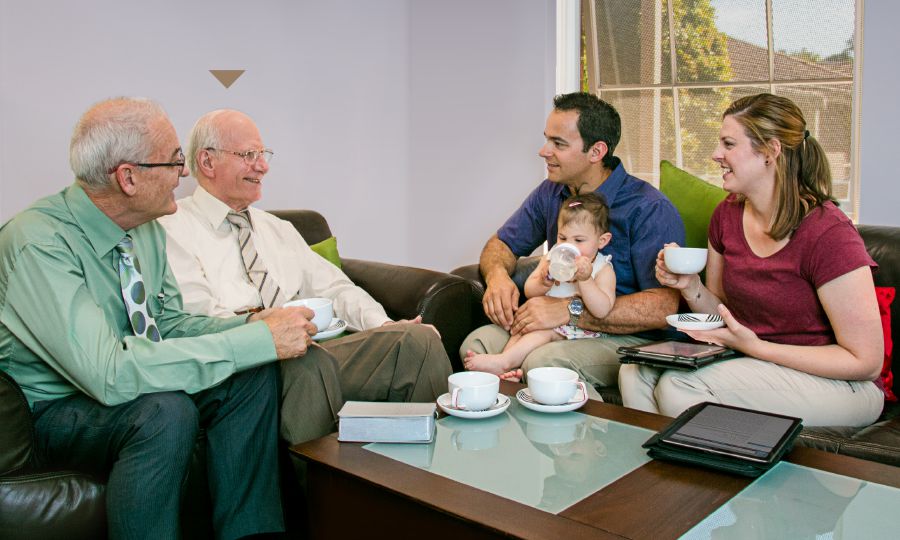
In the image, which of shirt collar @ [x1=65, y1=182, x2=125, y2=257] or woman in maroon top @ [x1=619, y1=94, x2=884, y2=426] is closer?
shirt collar @ [x1=65, y1=182, x2=125, y2=257]

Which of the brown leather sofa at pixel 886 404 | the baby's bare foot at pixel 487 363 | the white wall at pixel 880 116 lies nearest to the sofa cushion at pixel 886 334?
the brown leather sofa at pixel 886 404

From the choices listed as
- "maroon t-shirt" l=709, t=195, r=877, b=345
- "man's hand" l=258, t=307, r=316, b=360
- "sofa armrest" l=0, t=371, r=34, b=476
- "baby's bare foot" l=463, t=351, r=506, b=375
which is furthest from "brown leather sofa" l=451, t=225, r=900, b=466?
"sofa armrest" l=0, t=371, r=34, b=476

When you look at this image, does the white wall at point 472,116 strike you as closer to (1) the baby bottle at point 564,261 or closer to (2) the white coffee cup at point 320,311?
(1) the baby bottle at point 564,261

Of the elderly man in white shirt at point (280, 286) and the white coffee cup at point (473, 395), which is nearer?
the white coffee cup at point (473, 395)

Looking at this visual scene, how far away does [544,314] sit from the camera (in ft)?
8.38

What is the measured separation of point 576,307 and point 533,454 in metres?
1.03

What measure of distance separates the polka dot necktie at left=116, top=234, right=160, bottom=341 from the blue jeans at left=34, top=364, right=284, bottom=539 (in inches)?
8.3

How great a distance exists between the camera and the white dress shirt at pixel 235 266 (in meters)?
2.43

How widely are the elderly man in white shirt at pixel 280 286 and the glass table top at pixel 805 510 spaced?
3.42 feet

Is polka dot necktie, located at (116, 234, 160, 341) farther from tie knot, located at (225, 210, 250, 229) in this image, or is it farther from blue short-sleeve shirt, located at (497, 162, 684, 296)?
blue short-sleeve shirt, located at (497, 162, 684, 296)

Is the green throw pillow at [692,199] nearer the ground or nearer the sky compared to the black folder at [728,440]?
nearer the sky

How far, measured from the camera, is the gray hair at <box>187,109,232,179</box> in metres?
2.60

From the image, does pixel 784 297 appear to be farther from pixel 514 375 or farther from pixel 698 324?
pixel 514 375

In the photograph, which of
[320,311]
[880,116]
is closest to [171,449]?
[320,311]
